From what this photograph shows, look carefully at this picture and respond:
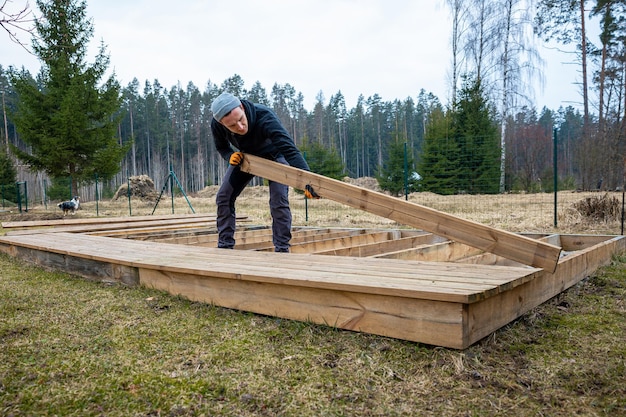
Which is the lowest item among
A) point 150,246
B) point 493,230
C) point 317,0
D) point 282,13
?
point 150,246

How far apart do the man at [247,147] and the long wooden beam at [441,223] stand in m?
0.37

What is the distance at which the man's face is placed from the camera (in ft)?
9.73

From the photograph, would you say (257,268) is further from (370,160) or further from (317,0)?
(370,160)

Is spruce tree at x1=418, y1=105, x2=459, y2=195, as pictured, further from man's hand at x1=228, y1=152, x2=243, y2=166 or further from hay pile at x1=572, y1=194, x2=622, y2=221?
man's hand at x1=228, y1=152, x2=243, y2=166

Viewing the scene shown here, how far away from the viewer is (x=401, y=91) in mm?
61188

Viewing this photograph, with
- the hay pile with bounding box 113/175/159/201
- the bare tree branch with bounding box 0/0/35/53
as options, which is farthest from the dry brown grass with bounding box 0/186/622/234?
the hay pile with bounding box 113/175/159/201

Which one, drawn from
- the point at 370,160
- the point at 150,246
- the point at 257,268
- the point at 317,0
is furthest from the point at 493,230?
the point at 370,160

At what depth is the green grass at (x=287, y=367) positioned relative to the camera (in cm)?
139

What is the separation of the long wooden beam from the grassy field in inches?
14.7

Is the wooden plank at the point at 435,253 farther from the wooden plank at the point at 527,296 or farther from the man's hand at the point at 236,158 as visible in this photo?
the man's hand at the point at 236,158

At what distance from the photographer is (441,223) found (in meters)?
2.25

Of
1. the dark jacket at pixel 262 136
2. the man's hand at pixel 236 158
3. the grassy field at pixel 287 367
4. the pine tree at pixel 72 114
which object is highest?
the pine tree at pixel 72 114

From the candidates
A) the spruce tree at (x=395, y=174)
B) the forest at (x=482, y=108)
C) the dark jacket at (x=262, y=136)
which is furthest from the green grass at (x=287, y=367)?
the spruce tree at (x=395, y=174)

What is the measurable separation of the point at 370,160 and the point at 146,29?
46.4 metres
